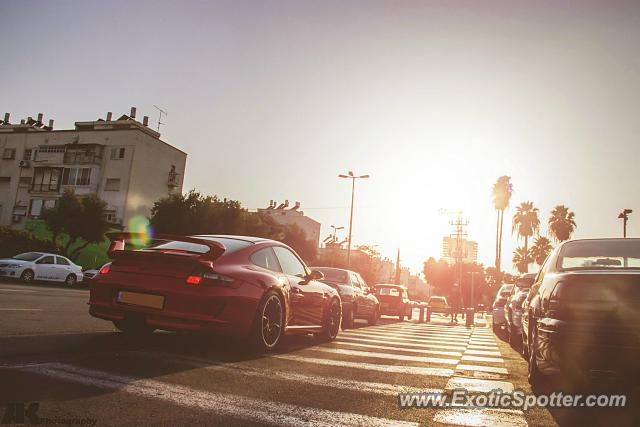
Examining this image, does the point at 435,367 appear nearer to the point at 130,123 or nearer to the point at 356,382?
the point at 356,382

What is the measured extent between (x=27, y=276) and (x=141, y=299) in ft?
68.2

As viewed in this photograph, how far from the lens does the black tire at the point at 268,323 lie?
18.6ft

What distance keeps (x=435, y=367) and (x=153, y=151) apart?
169 feet

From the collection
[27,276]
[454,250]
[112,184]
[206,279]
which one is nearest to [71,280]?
[27,276]

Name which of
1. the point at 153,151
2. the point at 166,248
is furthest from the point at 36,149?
the point at 166,248

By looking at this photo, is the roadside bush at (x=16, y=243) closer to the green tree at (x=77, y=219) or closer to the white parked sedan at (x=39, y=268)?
the green tree at (x=77, y=219)

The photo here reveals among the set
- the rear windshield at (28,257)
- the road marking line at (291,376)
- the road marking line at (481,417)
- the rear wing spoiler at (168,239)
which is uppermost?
the rear wing spoiler at (168,239)

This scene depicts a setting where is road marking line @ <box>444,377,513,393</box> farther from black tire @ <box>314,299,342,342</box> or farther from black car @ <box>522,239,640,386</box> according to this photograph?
black tire @ <box>314,299,342,342</box>

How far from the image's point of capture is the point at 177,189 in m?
57.8

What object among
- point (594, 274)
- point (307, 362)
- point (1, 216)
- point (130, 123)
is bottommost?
point (307, 362)

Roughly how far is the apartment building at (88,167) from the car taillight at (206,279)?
46.4m

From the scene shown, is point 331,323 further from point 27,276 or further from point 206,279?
point 27,276

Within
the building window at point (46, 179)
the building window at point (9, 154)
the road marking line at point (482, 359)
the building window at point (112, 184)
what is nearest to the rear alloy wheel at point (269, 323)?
the road marking line at point (482, 359)

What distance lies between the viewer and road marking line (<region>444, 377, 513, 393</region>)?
4547 millimetres
